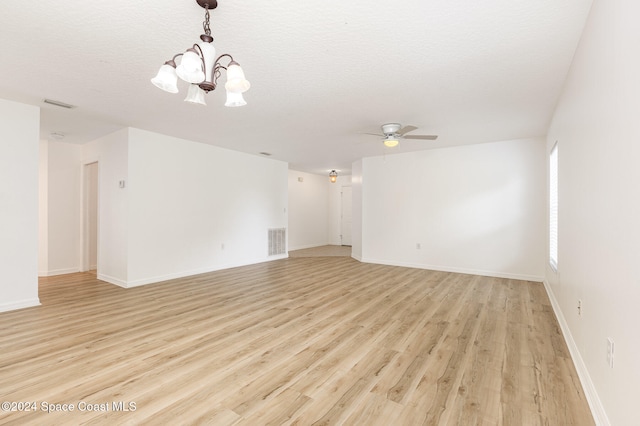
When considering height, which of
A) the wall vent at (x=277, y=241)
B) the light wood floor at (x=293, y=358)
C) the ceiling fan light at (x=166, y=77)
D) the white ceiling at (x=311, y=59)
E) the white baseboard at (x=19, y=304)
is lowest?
the light wood floor at (x=293, y=358)

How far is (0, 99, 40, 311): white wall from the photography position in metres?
3.45

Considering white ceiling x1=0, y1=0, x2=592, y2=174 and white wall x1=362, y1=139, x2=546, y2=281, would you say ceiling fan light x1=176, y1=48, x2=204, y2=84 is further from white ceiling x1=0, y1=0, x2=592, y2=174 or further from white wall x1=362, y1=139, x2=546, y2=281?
white wall x1=362, y1=139, x2=546, y2=281

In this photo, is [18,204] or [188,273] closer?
[18,204]

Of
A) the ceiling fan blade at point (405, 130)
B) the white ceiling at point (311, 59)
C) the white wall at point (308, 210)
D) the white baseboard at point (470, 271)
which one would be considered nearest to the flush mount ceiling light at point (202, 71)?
the white ceiling at point (311, 59)

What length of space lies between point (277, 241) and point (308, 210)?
249 cm

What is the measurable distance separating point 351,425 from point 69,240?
6606 millimetres

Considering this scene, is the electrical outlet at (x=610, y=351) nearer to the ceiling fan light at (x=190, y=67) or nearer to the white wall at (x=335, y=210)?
the ceiling fan light at (x=190, y=67)

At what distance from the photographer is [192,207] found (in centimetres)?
546

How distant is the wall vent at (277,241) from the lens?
724 centimetres

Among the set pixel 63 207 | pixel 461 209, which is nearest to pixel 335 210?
pixel 461 209

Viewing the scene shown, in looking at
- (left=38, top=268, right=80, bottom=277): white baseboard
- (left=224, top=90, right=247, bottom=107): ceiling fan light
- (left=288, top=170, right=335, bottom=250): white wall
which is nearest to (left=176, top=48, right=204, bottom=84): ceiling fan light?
(left=224, top=90, right=247, bottom=107): ceiling fan light

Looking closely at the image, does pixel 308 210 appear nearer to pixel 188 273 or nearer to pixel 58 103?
pixel 188 273

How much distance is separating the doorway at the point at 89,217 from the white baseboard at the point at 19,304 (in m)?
2.47

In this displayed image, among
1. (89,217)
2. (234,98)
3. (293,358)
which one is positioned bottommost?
(293,358)
